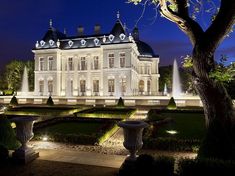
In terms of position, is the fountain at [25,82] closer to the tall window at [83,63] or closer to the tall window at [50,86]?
the tall window at [50,86]

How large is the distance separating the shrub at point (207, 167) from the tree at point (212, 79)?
639 millimetres

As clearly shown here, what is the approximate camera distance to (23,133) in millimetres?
6688

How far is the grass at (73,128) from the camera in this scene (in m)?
11.8

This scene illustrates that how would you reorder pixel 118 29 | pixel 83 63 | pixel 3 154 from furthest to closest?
pixel 83 63 < pixel 118 29 < pixel 3 154

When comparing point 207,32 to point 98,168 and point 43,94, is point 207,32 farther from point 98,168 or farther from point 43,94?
point 43,94

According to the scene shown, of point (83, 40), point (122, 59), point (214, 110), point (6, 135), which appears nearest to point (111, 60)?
point (122, 59)

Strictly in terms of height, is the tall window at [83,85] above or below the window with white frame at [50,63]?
below

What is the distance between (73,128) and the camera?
41.4 ft

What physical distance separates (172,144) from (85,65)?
29655 mm

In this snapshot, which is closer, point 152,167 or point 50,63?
point 152,167

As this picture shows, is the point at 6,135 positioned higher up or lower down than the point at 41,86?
lower down

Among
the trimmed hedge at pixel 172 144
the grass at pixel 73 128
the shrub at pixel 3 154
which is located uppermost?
the shrub at pixel 3 154

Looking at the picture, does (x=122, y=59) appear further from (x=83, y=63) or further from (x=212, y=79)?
(x=212, y=79)

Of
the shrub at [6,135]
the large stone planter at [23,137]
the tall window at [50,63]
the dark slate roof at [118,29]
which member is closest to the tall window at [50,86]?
the tall window at [50,63]
